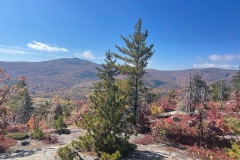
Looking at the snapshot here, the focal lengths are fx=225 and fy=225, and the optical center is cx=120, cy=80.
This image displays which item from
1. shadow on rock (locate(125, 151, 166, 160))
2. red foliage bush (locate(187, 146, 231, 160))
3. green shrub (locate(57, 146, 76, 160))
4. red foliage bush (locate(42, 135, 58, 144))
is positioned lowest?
red foliage bush (locate(42, 135, 58, 144))

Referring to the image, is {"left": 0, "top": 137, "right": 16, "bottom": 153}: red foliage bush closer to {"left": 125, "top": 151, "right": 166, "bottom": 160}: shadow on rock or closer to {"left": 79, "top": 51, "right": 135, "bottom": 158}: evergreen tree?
{"left": 79, "top": 51, "right": 135, "bottom": 158}: evergreen tree

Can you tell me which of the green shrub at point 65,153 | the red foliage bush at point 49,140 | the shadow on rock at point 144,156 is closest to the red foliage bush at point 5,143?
the red foliage bush at point 49,140

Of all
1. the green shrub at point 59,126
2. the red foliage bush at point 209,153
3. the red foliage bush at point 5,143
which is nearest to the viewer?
the red foliage bush at point 209,153

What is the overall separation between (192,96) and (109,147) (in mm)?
26582

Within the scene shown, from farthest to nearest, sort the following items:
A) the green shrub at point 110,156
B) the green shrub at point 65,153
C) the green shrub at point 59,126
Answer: the green shrub at point 59,126 < the green shrub at point 65,153 < the green shrub at point 110,156

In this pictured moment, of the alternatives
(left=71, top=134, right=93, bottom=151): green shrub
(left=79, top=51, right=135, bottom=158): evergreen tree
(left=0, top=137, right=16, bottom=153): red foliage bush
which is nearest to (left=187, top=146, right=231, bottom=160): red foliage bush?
(left=79, top=51, right=135, bottom=158): evergreen tree

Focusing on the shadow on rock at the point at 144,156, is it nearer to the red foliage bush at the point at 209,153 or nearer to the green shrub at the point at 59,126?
the red foliage bush at the point at 209,153

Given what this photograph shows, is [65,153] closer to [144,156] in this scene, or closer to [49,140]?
[144,156]

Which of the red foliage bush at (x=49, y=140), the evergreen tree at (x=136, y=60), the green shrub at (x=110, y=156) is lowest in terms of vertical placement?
the red foliage bush at (x=49, y=140)

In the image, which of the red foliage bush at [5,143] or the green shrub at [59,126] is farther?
the green shrub at [59,126]

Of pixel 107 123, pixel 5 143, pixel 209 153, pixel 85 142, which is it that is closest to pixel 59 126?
A: pixel 5 143

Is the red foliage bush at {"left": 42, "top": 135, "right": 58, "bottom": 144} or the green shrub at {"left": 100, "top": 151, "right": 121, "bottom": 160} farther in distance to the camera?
the red foliage bush at {"left": 42, "top": 135, "right": 58, "bottom": 144}

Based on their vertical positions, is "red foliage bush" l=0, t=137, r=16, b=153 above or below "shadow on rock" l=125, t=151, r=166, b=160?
below

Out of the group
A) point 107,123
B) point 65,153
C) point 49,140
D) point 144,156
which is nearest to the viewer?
point 65,153
